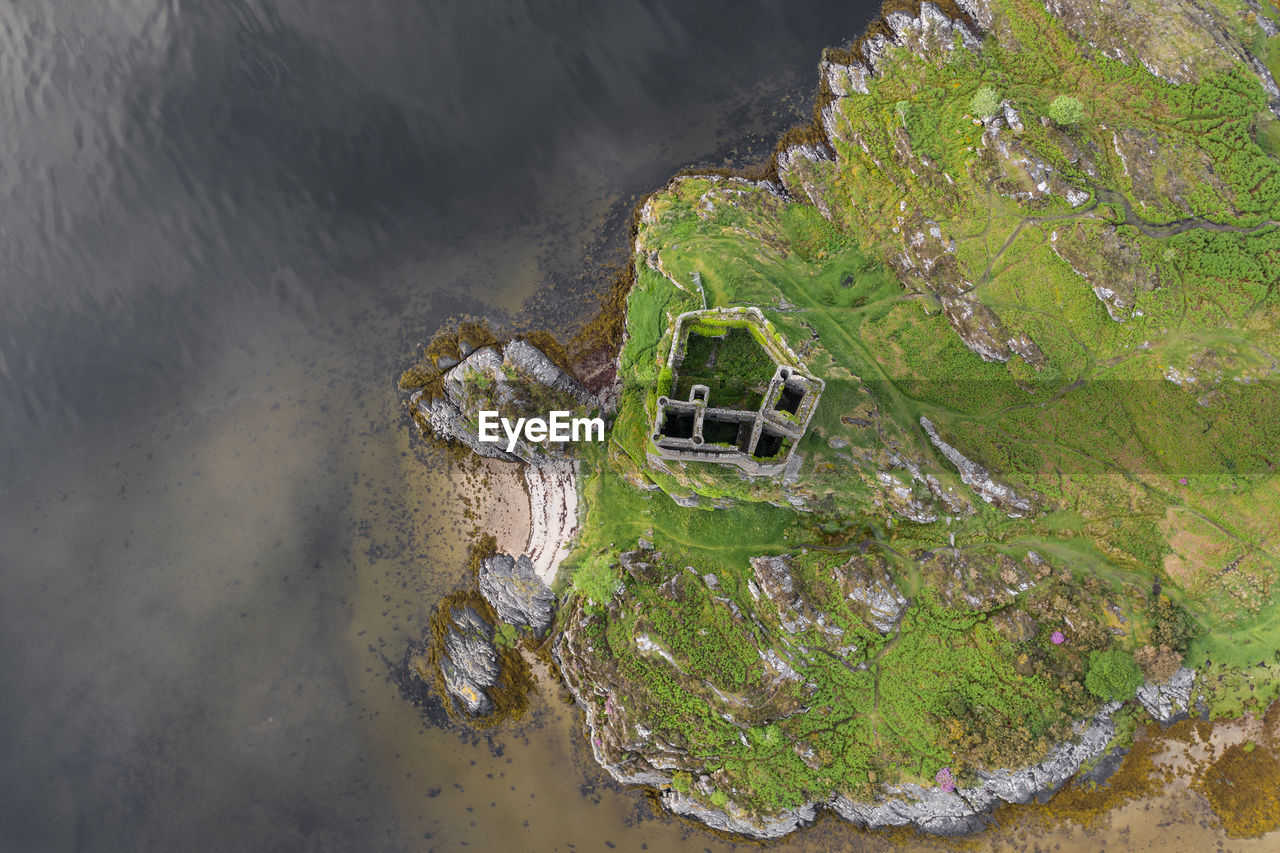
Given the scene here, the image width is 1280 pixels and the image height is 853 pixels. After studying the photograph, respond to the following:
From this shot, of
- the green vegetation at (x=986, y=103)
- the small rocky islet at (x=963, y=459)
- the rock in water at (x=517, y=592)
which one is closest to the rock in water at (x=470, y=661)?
the small rocky islet at (x=963, y=459)

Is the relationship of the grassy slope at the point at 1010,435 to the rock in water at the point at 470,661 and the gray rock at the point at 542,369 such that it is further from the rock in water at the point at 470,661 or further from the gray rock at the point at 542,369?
the rock in water at the point at 470,661

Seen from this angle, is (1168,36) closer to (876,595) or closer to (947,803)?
(876,595)

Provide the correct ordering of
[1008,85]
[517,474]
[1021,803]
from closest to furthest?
[1021,803] < [1008,85] < [517,474]

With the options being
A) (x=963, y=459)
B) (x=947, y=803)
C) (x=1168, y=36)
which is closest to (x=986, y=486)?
(x=963, y=459)

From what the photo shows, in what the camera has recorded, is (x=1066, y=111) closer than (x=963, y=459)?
No

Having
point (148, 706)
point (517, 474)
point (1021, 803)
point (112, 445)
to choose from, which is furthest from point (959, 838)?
point (112, 445)

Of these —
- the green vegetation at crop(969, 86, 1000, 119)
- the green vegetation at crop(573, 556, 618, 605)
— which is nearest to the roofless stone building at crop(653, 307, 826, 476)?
the green vegetation at crop(573, 556, 618, 605)

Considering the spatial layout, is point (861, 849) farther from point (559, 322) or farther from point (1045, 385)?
point (559, 322)
